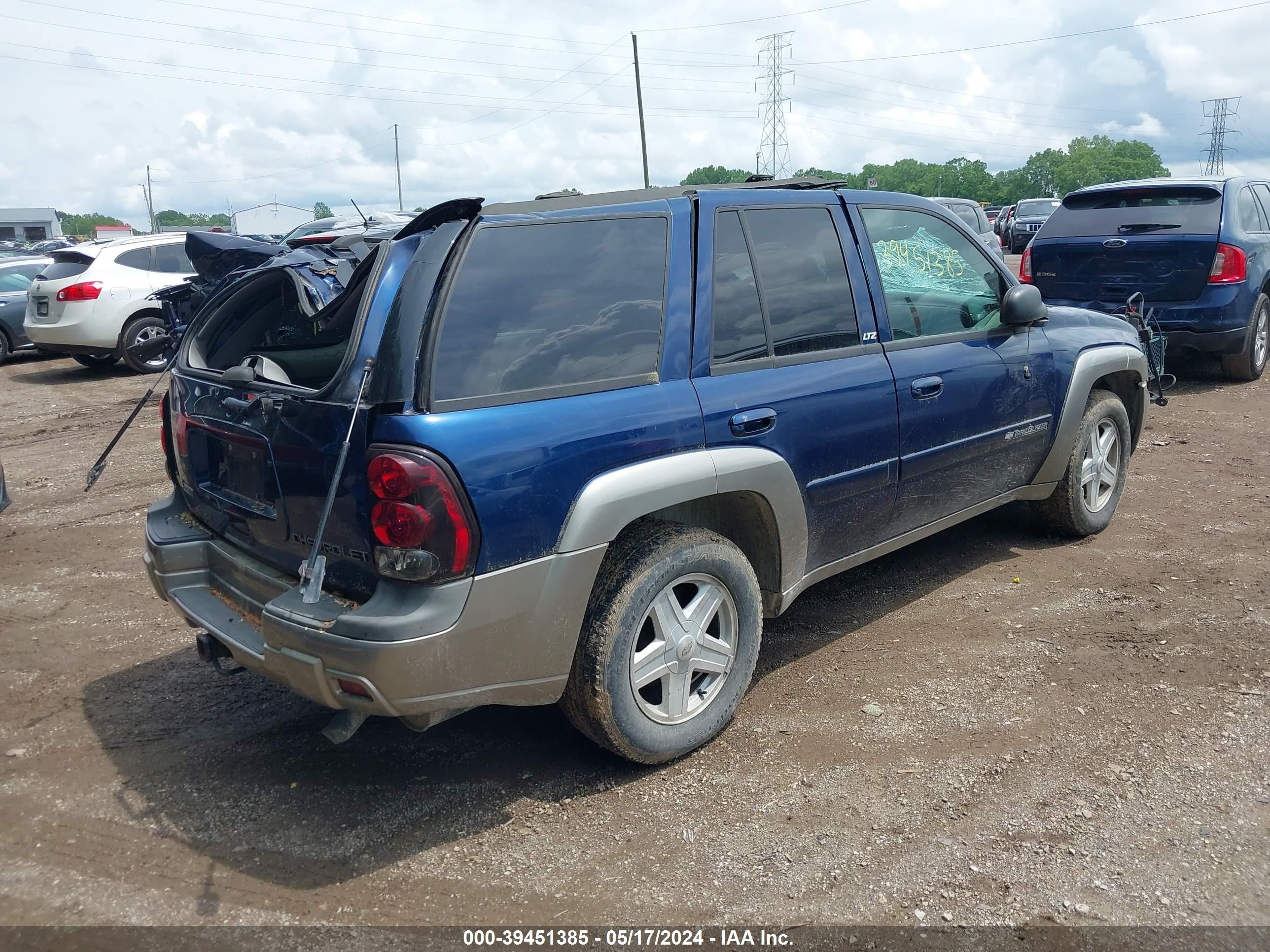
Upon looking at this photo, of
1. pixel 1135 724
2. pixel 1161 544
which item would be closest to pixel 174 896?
pixel 1135 724

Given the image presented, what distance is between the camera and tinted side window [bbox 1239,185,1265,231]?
9.48 meters

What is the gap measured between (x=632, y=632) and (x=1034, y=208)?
30.1 m

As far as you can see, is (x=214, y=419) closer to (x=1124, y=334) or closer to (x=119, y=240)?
(x=1124, y=334)

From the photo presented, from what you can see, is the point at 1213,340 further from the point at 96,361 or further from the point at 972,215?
the point at 96,361

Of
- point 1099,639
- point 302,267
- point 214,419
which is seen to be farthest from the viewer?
point 1099,639

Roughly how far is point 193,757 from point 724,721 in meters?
1.92

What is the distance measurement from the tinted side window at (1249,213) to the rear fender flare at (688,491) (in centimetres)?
785

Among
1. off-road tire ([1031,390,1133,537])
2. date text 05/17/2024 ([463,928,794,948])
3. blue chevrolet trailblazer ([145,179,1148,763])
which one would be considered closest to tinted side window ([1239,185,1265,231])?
off-road tire ([1031,390,1133,537])

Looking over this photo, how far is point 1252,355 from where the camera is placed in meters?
9.73

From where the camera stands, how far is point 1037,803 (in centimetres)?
317

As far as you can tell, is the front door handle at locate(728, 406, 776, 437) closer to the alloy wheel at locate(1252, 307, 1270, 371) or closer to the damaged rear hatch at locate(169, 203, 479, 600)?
the damaged rear hatch at locate(169, 203, 479, 600)

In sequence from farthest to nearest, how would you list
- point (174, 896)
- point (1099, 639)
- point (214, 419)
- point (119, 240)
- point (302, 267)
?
point (119, 240)
point (1099, 639)
point (302, 267)
point (214, 419)
point (174, 896)

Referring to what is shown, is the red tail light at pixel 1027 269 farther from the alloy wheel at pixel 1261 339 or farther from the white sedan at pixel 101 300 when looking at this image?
the white sedan at pixel 101 300

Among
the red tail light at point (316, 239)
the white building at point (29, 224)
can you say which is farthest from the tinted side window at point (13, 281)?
the white building at point (29, 224)
